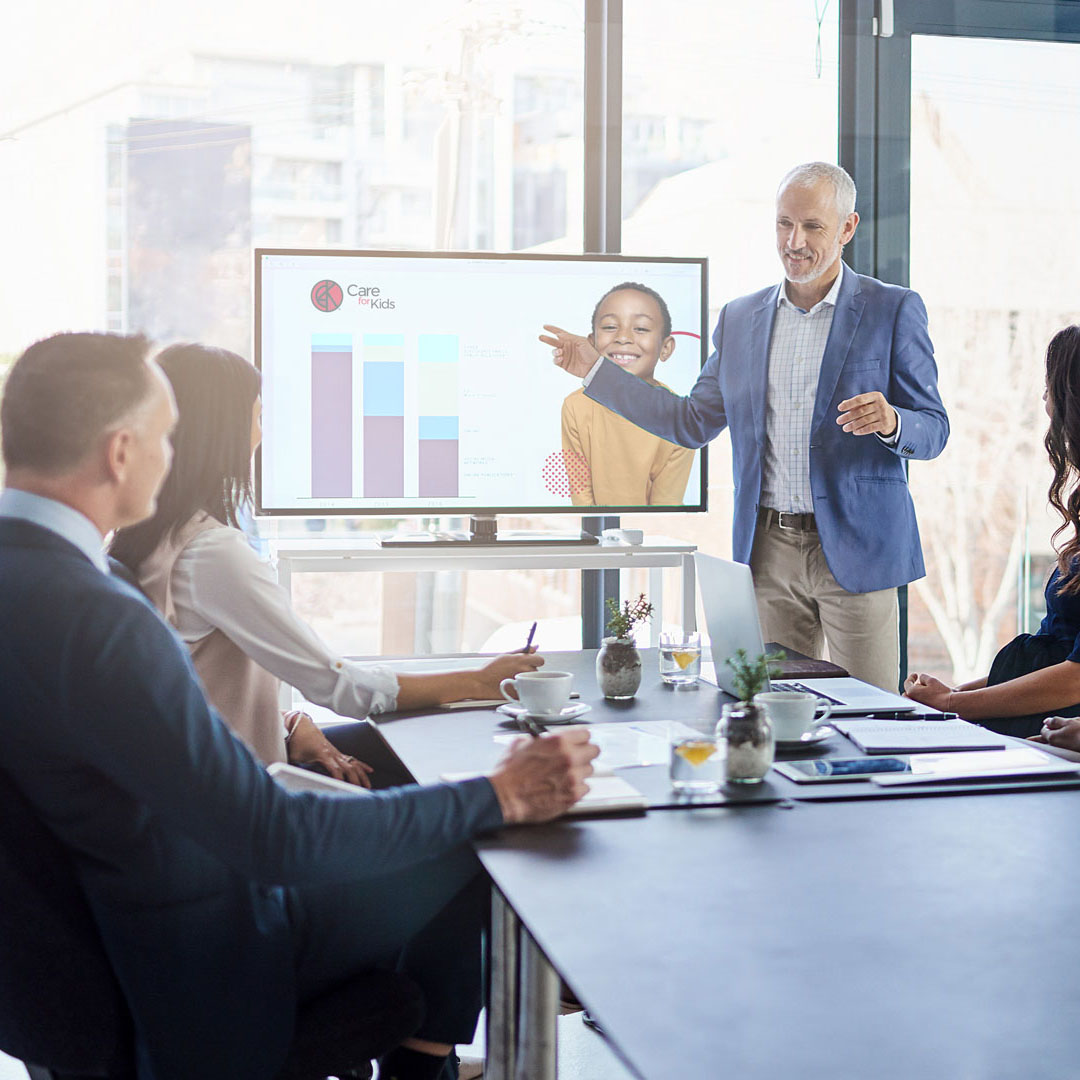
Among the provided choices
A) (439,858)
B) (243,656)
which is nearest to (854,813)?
(439,858)

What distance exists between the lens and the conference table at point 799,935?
3.00 feet

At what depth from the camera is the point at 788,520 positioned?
11.7ft

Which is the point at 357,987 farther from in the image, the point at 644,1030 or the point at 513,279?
the point at 513,279

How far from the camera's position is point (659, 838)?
1407mm

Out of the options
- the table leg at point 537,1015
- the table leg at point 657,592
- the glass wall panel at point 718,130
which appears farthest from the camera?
the glass wall panel at point 718,130

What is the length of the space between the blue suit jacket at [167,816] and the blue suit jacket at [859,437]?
229cm

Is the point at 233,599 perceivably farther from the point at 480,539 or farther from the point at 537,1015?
the point at 480,539

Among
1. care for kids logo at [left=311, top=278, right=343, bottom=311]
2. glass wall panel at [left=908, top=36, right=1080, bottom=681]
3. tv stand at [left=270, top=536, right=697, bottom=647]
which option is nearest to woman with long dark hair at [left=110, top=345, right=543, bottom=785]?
tv stand at [left=270, top=536, right=697, bottom=647]

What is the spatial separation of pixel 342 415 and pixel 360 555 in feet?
1.48

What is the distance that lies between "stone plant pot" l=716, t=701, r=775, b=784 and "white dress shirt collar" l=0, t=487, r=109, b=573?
0.77 metres

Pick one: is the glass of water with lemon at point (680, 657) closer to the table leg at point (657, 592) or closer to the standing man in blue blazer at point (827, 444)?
the standing man in blue blazer at point (827, 444)

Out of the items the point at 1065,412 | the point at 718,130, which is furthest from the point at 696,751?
the point at 718,130

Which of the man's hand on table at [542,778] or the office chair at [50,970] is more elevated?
the man's hand on table at [542,778]

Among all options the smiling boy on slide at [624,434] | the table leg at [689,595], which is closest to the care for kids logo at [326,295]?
the smiling boy on slide at [624,434]
